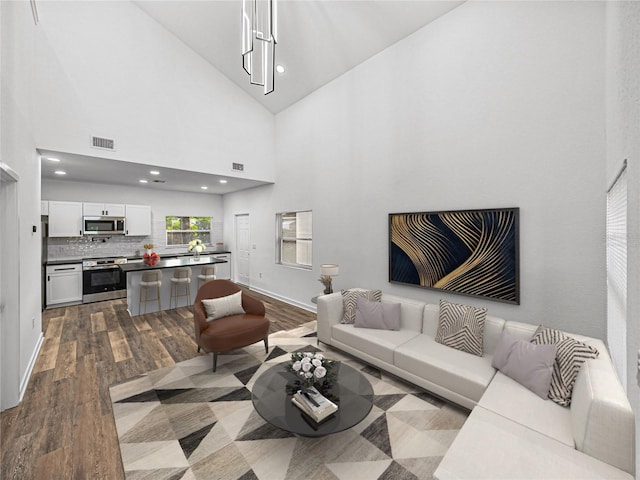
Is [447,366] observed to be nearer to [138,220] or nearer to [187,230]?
[138,220]

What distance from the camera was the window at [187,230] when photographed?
751 centimetres

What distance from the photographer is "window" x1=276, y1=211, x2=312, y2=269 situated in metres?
5.57

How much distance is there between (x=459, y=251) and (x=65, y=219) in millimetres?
7382

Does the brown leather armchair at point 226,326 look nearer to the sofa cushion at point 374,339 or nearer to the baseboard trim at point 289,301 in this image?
the sofa cushion at point 374,339

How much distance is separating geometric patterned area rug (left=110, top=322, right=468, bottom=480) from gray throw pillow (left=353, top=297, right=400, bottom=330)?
1.89 ft

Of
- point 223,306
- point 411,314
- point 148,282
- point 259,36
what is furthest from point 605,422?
point 148,282

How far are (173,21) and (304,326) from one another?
5448 millimetres

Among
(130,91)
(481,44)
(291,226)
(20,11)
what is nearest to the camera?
(20,11)

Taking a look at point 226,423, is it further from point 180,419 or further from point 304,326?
point 304,326

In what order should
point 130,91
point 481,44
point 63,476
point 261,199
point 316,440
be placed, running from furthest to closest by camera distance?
point 261,199 < point 130,91 < point 481,44 < point 316,440 < point 63,476

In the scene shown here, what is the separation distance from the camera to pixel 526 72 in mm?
2756

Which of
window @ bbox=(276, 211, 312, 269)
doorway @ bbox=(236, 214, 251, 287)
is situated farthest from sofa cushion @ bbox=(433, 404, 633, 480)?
doorway @ bbox=(236, 214, 251, 287)

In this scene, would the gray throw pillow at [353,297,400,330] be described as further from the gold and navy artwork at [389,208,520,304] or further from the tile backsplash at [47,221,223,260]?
the tile backsplash at [47,221,223,260]

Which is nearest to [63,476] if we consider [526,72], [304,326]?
[304,326]
